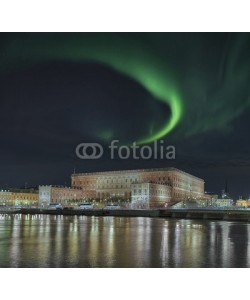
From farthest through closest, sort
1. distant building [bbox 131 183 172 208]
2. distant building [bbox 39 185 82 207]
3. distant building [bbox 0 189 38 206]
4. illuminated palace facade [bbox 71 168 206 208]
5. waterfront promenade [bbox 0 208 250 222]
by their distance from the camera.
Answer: distant building [bbox 0 189 38 206], distant building [bbox 39 185 82 207], illuminated palace facade [bbox 71 168 206 208], distant building [bbox 131 183 172 208], waterfront promenade [bbox 0 208 250 222]

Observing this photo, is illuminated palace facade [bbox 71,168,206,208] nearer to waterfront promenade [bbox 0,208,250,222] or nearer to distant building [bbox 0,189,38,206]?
distant building [bbox 0,189,38,206]

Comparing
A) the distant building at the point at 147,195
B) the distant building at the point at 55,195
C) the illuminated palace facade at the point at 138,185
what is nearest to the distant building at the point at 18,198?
the distant building at the point at 55,195

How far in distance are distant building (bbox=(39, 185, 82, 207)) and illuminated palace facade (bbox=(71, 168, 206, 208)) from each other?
15.3 feet

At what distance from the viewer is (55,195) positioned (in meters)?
121

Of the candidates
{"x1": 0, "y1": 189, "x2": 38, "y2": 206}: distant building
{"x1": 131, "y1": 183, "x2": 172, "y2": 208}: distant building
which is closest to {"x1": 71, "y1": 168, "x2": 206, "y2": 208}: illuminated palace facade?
{"x1": 131, "y1": 183, "x2": 172, "y2": 208}: distant building

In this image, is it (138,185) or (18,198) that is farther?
(18,198)

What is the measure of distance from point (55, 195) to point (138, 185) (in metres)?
29.0

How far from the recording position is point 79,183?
137 metres

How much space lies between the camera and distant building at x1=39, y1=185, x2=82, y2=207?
120 meters

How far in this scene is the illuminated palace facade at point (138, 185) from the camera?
106 m

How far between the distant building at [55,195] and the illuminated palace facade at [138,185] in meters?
4.66

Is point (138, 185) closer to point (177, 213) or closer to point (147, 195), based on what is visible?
point (147, 195)

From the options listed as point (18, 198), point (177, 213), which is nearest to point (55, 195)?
point (18, 198)

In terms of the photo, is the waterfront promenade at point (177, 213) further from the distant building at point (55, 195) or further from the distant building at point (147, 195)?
the distant building at point (55, 195)
